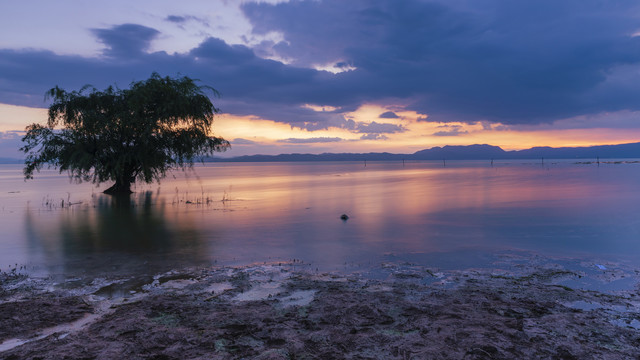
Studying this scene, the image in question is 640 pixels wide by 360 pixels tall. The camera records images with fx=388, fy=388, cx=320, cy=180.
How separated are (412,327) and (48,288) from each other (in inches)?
338

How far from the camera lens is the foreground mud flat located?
19.1ft

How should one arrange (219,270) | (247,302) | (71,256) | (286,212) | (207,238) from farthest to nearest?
(286,212) → (207,238) → (71,256) → (219,270) → (247,302)

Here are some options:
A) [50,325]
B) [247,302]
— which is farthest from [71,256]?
[247,302]

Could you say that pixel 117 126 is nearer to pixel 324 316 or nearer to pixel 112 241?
pixel 112 241

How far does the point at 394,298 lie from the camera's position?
8.11 metres

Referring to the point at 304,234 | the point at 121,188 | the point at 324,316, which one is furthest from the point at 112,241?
the point at 121,188

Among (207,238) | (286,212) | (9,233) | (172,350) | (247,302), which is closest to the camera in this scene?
(172,350)

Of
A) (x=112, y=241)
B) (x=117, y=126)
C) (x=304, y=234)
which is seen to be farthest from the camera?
(x=117, y=126)

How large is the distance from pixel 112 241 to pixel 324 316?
1211cm

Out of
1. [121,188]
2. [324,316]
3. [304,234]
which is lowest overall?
[304,234]

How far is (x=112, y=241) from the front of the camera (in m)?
15.7

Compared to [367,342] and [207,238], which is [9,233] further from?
[367,342]

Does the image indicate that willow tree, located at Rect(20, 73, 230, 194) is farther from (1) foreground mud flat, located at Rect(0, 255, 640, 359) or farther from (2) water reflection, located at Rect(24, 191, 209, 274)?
(1) foreground mud flat, located at Rect(0, 255, 640, 359)

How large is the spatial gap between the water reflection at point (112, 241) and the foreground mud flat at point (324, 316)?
68.7 inches
